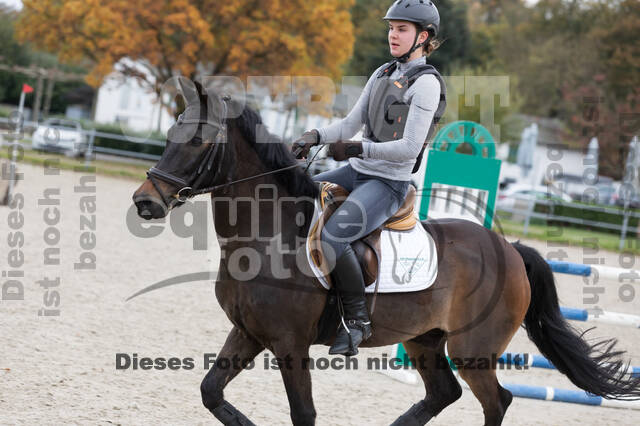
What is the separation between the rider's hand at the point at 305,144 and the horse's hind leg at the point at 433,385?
5.12 ft

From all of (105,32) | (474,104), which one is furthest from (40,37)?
(474,104)

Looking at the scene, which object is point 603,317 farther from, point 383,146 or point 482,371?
point 383,146

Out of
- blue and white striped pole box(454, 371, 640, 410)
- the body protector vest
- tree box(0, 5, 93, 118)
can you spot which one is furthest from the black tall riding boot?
tree box(0, 5, 93, 118)

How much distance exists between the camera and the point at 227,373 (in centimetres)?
372

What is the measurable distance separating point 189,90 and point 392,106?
1.19 m

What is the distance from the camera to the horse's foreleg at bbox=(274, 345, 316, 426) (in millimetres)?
3572

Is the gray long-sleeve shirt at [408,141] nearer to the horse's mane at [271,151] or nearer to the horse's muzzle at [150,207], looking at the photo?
the horse's mane at [271,151]

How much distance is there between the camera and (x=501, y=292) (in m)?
4.21

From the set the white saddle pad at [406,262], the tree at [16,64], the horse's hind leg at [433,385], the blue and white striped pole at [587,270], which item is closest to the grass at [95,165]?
the blue and white striped pole at [587,270]

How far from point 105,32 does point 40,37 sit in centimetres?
355

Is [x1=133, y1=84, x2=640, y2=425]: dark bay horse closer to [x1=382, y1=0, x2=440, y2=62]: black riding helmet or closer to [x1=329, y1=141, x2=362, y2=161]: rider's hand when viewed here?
[x1=329, y1=141, x2=362, y2=161]: rider's hand

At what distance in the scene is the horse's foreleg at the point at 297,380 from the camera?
11.7ft

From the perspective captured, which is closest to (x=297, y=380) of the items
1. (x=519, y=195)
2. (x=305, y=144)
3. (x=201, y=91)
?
Answer: (x=305, y=144)

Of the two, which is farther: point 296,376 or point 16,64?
point 16,64
